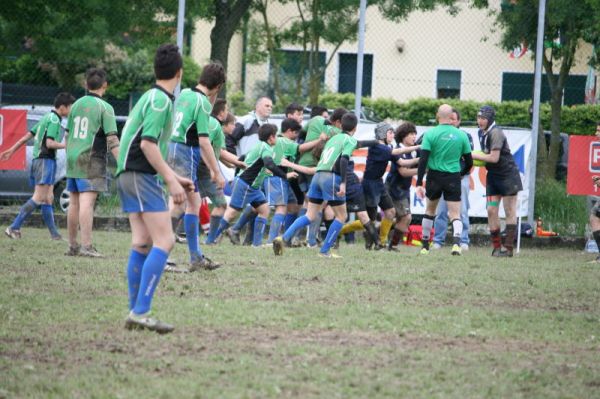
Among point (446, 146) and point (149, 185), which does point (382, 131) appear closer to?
point (446, 146)

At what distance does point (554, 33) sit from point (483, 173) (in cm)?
517

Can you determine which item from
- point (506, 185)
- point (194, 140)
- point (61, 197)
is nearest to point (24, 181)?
point (61, 197)

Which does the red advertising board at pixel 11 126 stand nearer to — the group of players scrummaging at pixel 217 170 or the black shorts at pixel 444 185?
the group of players scrummaging at pixel 217 170

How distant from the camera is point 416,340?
24.9 feet

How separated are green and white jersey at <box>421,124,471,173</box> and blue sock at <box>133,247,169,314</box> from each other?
7.83 metres

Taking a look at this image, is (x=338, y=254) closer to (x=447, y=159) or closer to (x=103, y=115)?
(x=447, y=159)

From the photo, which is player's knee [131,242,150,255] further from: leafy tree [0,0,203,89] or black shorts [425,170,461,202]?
leafy tree [0,0,203,89]

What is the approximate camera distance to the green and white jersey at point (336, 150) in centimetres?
1368

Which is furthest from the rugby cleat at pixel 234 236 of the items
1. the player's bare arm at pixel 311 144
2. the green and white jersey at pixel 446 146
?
the green and white jersey at pixel 446 146

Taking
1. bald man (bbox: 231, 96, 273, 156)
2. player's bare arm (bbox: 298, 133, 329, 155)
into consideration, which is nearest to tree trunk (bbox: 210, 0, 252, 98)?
bald man (bbox: 231, 96, 273, 156)

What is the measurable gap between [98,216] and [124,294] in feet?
→ 31.0

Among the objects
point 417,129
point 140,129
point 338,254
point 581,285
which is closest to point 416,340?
point 140,129

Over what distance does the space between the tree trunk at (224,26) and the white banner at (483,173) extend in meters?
3.43

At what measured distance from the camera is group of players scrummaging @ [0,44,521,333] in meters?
7.67
